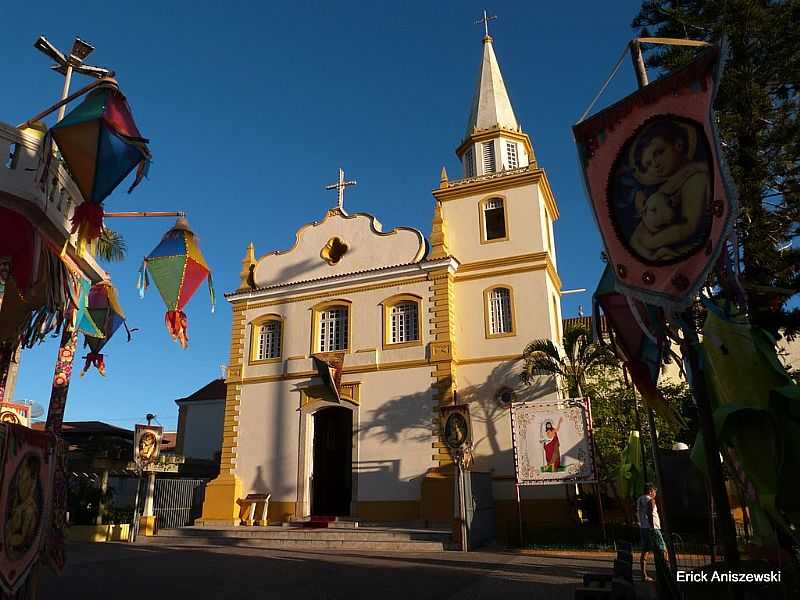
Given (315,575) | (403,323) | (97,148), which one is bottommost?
(315,575)

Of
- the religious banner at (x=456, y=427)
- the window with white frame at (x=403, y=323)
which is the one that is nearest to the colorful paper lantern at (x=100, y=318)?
the religious banner at (x=456, y=427)

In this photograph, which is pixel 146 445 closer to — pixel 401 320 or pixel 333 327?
pixel 333 327

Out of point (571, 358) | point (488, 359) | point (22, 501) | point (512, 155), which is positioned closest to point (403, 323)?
point (488, 359)

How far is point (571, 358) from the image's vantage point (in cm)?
1700

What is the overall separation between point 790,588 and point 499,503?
41.2ft

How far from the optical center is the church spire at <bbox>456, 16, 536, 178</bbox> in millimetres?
21766

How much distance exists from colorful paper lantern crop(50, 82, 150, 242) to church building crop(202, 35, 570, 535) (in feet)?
42.0

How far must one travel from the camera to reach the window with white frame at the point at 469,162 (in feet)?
72.4

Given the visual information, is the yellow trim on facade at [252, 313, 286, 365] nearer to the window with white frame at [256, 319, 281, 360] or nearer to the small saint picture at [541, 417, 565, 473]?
the window with white frame at [256, 319, 281, 360]

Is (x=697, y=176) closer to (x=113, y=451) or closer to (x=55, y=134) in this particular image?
(x=55, y=134)

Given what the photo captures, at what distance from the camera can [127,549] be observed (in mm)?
14961

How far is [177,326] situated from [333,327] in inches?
460

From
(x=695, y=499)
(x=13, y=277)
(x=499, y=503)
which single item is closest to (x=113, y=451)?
(x=499, y=503)

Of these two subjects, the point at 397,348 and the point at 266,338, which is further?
the point at 266,338
